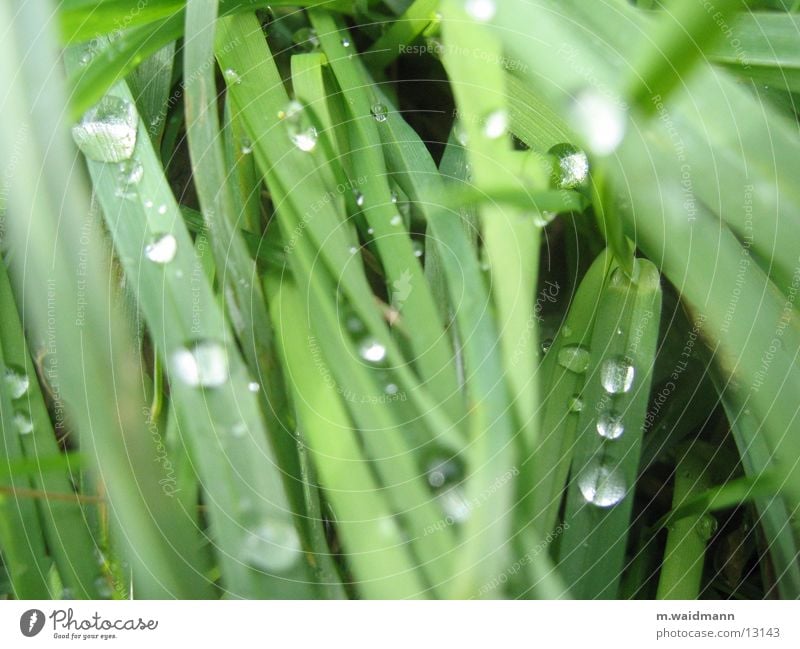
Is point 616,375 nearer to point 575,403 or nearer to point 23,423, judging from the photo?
point 575,403

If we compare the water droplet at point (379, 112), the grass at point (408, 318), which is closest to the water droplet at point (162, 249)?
the grass at point (408, 318)

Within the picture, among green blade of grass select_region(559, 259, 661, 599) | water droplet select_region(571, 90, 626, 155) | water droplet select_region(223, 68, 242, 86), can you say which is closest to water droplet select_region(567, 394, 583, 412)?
green blade of grass select_region(559, 259, 661, 599)

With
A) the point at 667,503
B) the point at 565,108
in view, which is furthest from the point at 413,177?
the point at 667,503

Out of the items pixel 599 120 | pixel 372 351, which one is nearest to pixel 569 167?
pixel 599 120

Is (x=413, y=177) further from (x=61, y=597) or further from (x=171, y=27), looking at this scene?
(x=61, y=597)
